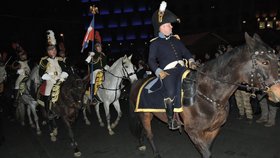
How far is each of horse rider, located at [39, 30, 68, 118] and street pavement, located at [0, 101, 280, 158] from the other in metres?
1.35

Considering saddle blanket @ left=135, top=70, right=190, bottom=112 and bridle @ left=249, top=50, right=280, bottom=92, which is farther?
saddle blanket @ left=135, top=70, right=190, bottom=112

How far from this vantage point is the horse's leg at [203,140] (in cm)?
532

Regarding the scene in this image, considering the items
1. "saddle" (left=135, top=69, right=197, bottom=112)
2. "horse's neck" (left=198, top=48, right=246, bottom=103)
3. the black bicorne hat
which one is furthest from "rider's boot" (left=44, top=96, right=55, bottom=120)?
"horse's neck" (left=198, top=48, right=246, bottom=103)

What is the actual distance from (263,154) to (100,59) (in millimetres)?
6764

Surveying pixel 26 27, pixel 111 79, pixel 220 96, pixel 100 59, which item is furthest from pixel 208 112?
pixel 26 27

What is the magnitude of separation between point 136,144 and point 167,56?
4062mm

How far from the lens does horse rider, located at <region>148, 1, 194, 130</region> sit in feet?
18.9

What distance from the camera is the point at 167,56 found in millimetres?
6066

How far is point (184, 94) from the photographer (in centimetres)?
567

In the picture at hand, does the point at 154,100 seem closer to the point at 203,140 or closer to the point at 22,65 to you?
the point at 203,140

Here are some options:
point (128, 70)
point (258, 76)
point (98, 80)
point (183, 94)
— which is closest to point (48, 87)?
point (98, 80)

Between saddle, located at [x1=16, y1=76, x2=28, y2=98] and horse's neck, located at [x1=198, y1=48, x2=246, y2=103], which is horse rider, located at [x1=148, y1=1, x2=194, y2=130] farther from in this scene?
saddle, located at [x1=16, y1=76, x2=28, y2=98]

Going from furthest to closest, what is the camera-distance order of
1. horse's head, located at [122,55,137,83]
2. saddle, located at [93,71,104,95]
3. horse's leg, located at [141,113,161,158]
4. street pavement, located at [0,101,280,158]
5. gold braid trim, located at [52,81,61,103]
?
saddle, located at [93,71,104,95] < horse's head, located at [122,55,137,83] < gold braid trim, located at [52,81,61,103] < street pavement, located at [0,101,280,158] < horse's leg, located at [141,113,161,158]

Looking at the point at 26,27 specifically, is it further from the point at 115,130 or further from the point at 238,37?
the point at 115,130
